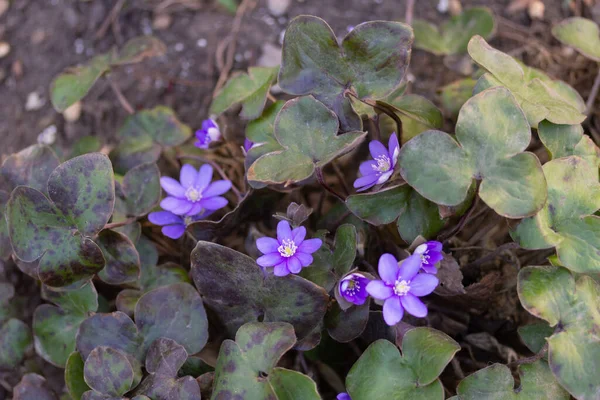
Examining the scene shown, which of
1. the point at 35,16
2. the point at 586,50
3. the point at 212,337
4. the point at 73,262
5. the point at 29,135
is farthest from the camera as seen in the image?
the point at 35,16

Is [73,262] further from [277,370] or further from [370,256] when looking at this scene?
[370,256]

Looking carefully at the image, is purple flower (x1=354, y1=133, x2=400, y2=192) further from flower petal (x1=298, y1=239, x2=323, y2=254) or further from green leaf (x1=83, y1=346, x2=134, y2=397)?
green leaf (x1=83, y1=346, x2=134, y2=397)

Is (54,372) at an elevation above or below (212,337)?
below

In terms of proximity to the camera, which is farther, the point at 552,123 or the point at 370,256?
the point at 370,256

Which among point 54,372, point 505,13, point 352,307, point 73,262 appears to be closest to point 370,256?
point 352,307

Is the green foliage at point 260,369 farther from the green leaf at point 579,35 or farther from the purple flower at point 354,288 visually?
the green leaf at point 579,35

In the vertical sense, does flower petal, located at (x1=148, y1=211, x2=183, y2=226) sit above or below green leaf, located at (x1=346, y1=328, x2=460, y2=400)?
above

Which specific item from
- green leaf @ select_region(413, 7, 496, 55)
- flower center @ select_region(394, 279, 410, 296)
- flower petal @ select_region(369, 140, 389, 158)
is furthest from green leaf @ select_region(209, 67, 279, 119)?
flower center @ select_region(394, 279, 410, 296)
